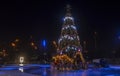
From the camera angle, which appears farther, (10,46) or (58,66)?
(10,46)

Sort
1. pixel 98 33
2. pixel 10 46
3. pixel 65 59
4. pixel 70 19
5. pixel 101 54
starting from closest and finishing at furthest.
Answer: pixel 65 59, pixel 70 19, pixel 101 54, pixel 98 33, pixel 10 46

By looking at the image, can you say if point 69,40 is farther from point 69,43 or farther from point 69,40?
point 69,43

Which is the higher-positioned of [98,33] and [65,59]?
[98,33]

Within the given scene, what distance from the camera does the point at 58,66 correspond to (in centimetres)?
4041

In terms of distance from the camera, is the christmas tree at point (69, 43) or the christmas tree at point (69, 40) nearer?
the christmas tree at point (69, 43)

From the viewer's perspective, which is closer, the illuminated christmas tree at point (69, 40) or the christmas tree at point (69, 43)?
the christmas tree at point (69, 43)

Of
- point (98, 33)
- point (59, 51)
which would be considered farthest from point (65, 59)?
point (98, 33)

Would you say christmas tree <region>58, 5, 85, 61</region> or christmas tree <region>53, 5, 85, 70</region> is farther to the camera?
christmas tree <region>58, 5, 85, 61</region>

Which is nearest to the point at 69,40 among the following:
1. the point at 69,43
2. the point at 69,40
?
the point at 69,40

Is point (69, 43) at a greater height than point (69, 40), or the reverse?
point (69, 40)

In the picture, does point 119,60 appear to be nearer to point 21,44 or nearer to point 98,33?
point 98,33

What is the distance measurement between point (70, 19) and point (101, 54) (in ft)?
94.4

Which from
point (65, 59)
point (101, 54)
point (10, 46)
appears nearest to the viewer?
point (65, 59)

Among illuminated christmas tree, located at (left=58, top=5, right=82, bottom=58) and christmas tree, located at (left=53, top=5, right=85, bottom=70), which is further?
illuminated christmas tree, located at (left=58, top=5, right=82, bottom=58)
